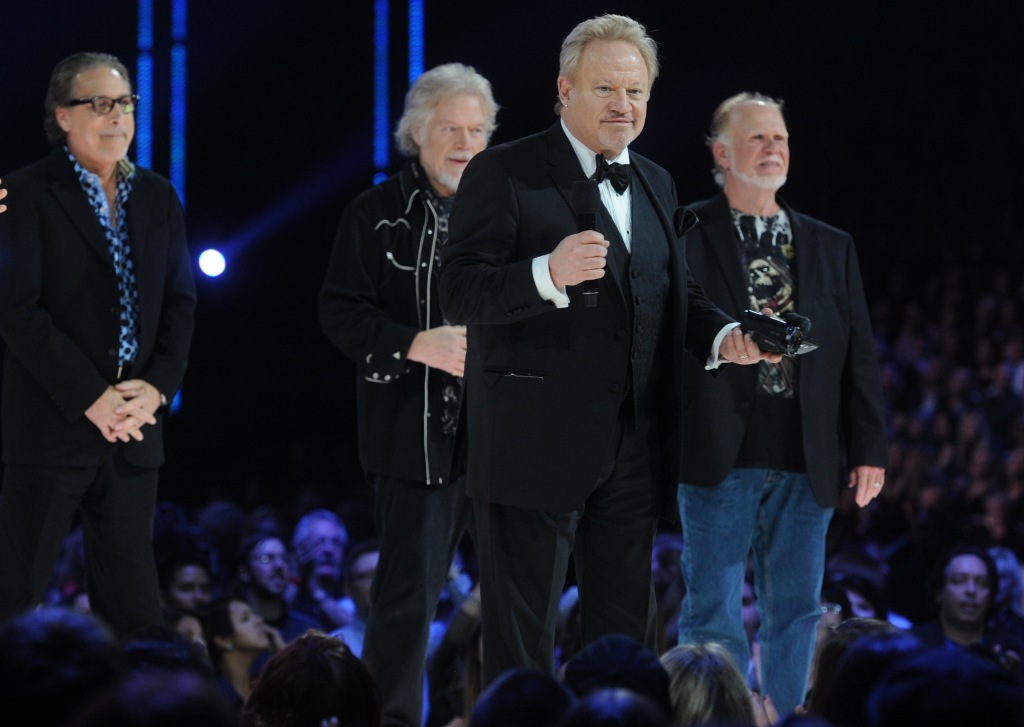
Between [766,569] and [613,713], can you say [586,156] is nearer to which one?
[766,569]

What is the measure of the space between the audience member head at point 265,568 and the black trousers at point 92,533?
5.93 ft

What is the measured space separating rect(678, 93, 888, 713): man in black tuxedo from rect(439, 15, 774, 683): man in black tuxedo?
605 mm

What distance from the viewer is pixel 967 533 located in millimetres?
6211

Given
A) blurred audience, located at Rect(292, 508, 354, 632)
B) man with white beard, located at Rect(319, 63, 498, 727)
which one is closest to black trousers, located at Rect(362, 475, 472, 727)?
man with white beard, located at Rect(319, 63, 498, 727)

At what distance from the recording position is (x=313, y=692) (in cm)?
240

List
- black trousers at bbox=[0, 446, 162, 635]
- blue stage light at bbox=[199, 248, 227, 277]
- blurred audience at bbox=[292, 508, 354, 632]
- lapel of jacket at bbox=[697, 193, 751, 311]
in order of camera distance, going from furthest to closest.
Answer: blurred audience at bbox=[292, 508, 354, 632] → blue stage light at bbox=[199, 248, 227, 277] → lapel of jacket at bbox=[697, 193, 751, 311] → black trousers at bbox=[0, 446, 162, 635]

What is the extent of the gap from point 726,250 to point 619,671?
1.79 meters

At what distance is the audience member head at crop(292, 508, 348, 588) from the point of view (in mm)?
5902

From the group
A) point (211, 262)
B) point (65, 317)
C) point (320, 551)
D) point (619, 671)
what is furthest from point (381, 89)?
point (619, 671)

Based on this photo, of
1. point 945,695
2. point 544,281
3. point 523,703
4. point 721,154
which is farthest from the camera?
point 721,154

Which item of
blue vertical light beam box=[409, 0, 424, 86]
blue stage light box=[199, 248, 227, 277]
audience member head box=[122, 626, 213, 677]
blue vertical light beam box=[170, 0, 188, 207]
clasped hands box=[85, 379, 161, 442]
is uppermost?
blue vertical light beam box=[409, 0, 424, 86]

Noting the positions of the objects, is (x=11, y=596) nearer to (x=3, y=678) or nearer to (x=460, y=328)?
(x=460, y=328)

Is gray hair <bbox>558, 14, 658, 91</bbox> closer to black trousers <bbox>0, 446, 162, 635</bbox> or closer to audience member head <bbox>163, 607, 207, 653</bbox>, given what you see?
black trousers <bbox>0, 446, 162, 635</bbox>

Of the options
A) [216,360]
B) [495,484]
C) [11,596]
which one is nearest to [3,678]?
[495,484]
